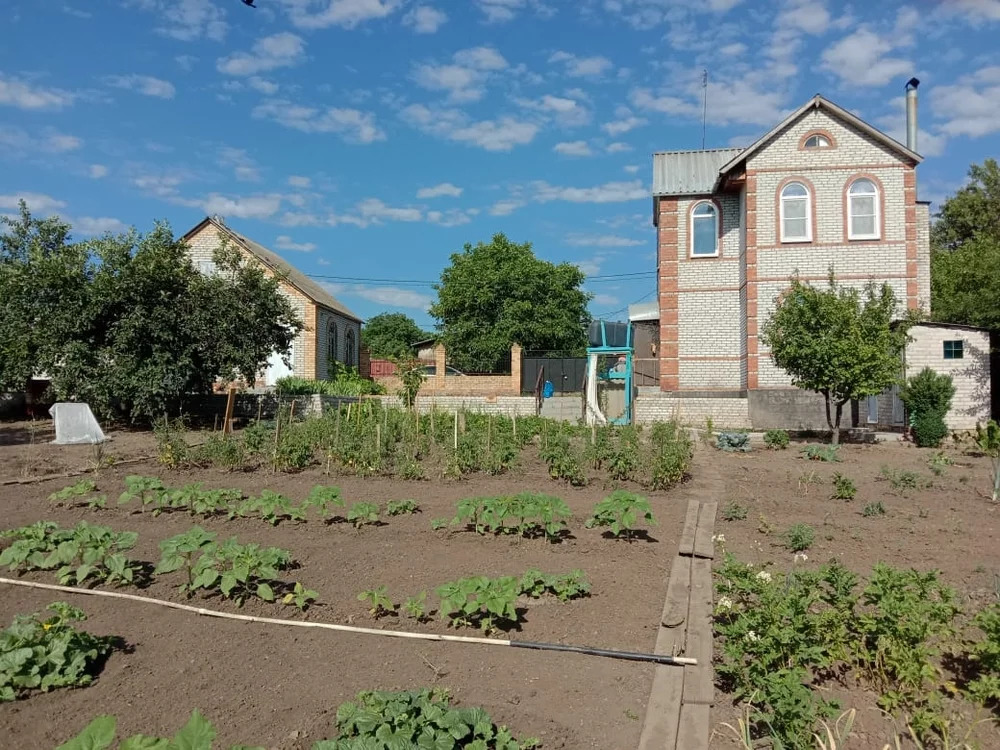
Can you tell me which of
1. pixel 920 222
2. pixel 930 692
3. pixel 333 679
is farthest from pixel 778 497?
pixel 920 222

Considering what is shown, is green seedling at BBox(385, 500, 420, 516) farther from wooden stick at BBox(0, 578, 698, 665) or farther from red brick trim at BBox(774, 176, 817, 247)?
red brick trim at BBox(774, 176, 817, 247)

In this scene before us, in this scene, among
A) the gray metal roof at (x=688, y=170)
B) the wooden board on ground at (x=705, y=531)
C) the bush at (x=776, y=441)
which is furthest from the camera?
the gray metal roof at (x=688, y=170)

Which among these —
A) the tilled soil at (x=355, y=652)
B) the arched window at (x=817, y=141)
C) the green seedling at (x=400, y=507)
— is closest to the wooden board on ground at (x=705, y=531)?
the tilled soil at (x=355, y=652)

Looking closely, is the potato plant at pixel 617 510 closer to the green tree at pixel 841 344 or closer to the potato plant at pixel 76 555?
the potato plant at pixel 76 555

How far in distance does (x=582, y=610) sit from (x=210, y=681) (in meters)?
2.26

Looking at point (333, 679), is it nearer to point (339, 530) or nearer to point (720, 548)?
point (339, 530)

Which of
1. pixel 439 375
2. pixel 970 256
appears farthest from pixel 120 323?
pixel 970 256

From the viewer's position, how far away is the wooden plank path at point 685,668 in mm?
3280

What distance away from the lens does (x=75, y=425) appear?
50.3ft

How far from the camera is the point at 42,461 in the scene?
39.9 ft

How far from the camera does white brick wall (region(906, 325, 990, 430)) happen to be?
18.5m

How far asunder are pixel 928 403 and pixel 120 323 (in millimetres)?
18422

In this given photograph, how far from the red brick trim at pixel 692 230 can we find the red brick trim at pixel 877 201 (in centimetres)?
376

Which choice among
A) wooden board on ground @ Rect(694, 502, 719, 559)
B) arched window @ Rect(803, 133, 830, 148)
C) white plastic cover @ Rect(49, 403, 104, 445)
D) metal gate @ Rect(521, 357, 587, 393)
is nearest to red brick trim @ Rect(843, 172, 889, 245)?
arched window @ Rect(803, 133, 830, 148)
